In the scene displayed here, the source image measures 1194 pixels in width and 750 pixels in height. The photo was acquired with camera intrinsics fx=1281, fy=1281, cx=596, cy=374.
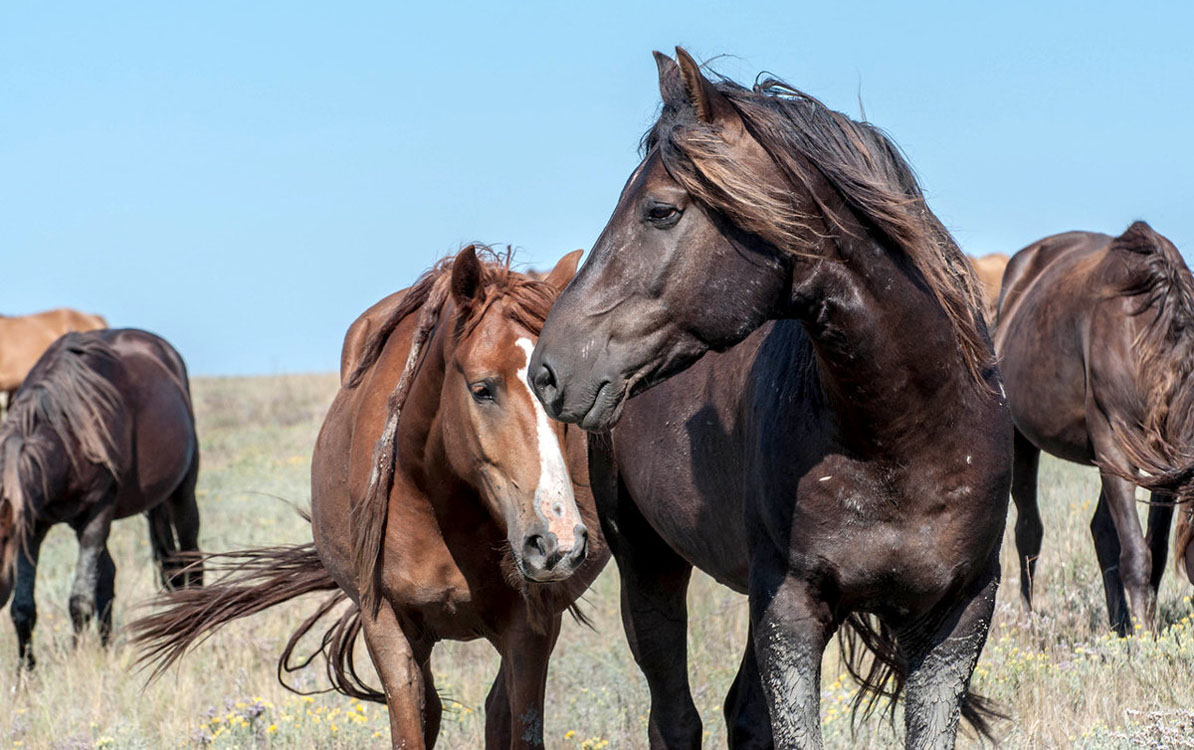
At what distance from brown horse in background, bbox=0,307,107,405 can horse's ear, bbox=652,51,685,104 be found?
23.4m

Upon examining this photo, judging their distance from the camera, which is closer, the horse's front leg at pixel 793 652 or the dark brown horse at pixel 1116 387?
the horse's front leg at pixel 793 652

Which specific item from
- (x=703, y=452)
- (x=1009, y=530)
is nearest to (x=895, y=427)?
(x=703, y=452)

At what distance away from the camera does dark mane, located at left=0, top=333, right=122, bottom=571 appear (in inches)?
334

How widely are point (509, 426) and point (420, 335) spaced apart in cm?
78

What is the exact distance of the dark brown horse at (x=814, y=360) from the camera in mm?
2764

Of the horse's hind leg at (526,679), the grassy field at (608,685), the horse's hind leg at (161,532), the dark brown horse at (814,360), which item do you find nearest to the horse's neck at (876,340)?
the dark brown horse at (814,360)

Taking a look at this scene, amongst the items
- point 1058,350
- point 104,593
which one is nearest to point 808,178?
point 1058,350

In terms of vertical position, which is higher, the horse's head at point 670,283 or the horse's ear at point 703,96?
the horse's ear at point 703,96

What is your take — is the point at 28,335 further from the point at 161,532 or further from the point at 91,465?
the point at 91,465

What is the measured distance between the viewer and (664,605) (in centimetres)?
457

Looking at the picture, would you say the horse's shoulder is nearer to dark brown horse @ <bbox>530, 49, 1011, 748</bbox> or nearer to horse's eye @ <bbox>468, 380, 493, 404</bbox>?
horse's eye @ <bbox>468, 380, 493, 404</bbox>

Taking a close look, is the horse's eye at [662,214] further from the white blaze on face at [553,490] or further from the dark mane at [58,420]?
the dark mane at [58,420]

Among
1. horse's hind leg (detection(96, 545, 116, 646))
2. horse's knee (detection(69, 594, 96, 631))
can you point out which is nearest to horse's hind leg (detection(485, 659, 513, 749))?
horse's knee (detection(69, 594, 96, 631))

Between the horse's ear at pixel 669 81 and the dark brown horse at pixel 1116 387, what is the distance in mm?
3236
